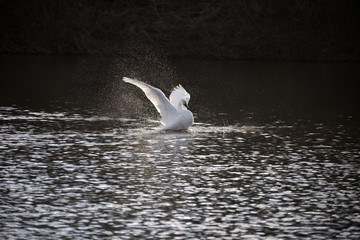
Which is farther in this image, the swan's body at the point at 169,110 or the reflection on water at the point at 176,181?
the swan's body at the point at 169,110

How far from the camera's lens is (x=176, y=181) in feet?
44.6

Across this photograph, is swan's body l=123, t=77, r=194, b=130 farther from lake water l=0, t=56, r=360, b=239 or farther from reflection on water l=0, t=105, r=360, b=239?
reflection on water l=0, t=105, r=360, b=239

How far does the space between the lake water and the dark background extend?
2086 centimetres

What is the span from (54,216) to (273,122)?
11.6 m

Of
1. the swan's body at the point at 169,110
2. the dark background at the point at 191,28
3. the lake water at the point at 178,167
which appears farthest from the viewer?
the dark background at the point at 191,28

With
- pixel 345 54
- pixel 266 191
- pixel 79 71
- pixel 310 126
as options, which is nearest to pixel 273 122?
pixel 310 126

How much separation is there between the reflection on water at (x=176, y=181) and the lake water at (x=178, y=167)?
1.1 inches

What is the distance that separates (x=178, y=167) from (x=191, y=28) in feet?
120

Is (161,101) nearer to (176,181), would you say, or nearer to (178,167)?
(178,167)

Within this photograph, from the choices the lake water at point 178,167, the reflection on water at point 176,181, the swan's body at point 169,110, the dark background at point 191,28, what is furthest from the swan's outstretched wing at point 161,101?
the dark background at point 191,28

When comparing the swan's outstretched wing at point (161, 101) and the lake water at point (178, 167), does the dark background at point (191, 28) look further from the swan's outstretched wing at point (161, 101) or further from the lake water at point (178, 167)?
the swan's outstretched wing at point (161, 101)

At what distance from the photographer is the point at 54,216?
11156 mm

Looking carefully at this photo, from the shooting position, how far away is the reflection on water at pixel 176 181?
10789mm

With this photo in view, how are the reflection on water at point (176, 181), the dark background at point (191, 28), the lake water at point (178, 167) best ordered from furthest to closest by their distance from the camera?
the dark background at point (191, 28)
the lake water at point (178, 167)
the reflection on water at point (176, 181)
